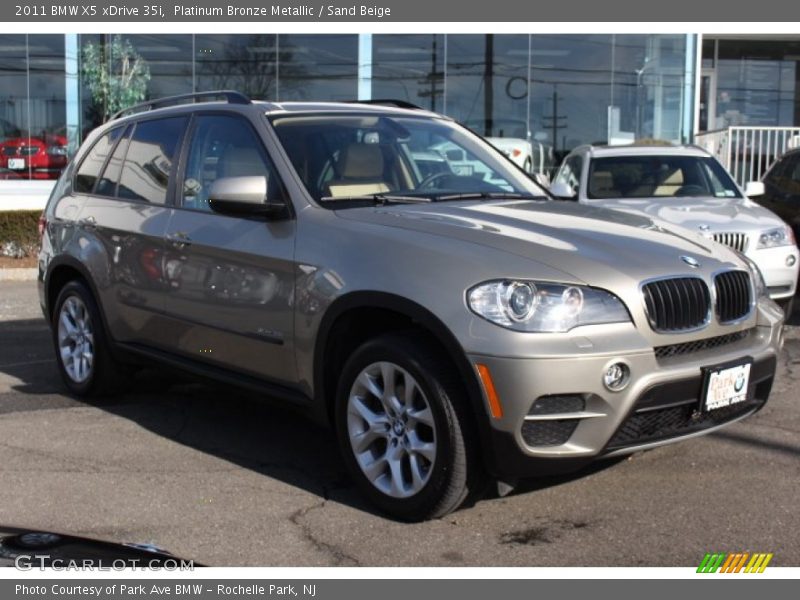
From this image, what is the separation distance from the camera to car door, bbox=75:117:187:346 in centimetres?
590

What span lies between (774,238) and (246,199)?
5.40 metres

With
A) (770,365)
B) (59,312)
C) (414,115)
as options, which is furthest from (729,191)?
(59,312)

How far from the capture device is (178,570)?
301 centimetres

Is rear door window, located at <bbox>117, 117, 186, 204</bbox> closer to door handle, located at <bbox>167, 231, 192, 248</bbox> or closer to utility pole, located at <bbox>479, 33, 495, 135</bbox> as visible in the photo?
door handle, located at <bbox>167, 231, 192, 248</bbox>

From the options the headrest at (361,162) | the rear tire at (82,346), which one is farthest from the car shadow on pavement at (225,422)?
the headrest at (361,162)

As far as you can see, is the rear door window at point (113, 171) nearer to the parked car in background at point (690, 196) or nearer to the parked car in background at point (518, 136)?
the parked car in background at point (690, 196)

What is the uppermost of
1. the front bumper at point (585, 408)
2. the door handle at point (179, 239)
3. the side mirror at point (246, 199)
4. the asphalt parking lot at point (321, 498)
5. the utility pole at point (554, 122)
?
the utility pole at point (554, 122)

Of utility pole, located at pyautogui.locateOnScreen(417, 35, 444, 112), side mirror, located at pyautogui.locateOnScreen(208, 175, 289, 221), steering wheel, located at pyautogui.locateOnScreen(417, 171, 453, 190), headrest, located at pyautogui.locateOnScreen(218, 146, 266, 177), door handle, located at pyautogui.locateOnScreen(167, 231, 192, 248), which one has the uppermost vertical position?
utility pole, located at pyautogui.locateOnScreen(417, 35, 444, 112)

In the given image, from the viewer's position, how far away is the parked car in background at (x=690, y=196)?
867cm

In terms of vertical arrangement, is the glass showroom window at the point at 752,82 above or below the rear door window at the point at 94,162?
above

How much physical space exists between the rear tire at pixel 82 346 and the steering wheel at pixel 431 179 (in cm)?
229

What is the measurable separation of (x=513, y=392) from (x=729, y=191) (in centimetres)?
672

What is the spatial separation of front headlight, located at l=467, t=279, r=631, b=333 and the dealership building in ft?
51.1

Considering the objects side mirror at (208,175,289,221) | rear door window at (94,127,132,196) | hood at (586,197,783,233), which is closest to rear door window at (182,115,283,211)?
side mirror at (208,175,289,221)
